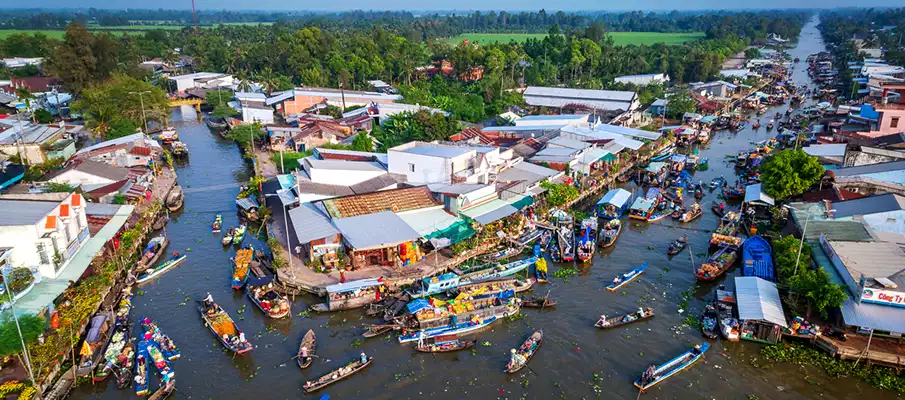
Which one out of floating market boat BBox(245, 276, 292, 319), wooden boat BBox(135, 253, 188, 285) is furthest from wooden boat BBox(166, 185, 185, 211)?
floating market boat BBox(245, 276, 292, 319)

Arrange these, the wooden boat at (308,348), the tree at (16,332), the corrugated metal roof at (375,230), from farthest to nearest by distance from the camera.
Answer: the corrugated metal roof at (375,230)
the wooden boat at (308,348)
the tree at (16,332)

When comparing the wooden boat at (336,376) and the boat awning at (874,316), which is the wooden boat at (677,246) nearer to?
the boat awning at (874,316)

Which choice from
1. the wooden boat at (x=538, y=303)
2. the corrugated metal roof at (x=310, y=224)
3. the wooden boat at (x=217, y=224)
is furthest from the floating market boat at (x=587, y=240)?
the wooden boat at (x=217, y=224)

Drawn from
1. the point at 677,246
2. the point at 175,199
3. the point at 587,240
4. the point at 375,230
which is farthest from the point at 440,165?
the point at 175,199

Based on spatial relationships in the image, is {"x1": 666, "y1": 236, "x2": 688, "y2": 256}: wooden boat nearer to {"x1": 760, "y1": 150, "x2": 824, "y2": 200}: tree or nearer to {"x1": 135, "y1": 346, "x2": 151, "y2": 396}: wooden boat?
{"x1": 760, "y1": 150, "x2": 824, "y2": 200}: tree

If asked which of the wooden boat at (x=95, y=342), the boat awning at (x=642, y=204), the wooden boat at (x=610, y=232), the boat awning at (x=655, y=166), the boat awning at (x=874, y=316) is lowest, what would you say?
the wooden boat at (x=95, y=342)

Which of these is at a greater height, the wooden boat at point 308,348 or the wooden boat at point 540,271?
the wooden boat at point 540,271
